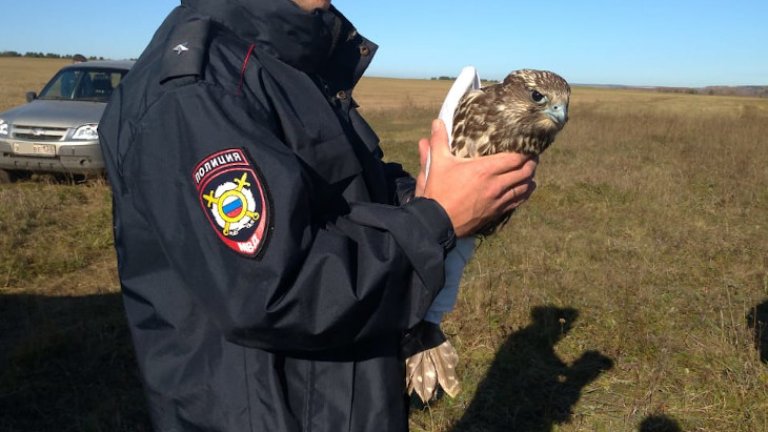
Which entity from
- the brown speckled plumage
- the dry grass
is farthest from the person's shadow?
the dry grass

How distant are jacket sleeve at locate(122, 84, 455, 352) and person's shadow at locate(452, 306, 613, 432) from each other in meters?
2.80

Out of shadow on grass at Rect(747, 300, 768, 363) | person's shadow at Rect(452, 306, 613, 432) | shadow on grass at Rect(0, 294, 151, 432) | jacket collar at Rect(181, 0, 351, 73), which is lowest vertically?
person's shadow at Rect(452, 306, 613, 432)

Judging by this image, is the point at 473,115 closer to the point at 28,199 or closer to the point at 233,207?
the point at 233,207

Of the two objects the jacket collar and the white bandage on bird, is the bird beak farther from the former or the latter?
the jacket collar

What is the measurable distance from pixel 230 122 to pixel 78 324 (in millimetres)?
4237

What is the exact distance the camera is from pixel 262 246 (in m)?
1.11

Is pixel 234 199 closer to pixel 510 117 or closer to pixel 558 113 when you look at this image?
pixel 510 117

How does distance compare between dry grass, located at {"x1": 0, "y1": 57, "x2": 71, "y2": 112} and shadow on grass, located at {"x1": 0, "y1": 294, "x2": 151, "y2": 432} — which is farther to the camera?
dry grass, located at {"x1": 0, "y1": 57, "x2": 71, "y2": 112}

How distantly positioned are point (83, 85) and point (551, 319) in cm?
826

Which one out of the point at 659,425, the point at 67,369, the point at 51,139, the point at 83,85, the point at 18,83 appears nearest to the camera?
the point at 659,425

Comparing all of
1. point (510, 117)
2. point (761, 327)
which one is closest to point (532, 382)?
point (761, 327)

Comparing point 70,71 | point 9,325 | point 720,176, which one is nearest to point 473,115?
point 9,325

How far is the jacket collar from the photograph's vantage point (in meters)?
1.38

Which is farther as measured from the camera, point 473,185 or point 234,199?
point 473,185
